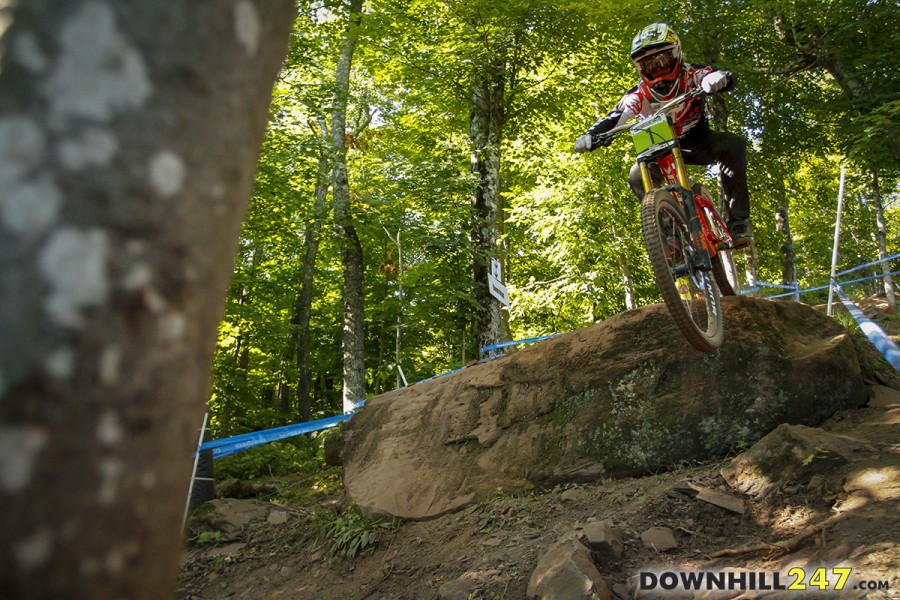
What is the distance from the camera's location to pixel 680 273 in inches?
168

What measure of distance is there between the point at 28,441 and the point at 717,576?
299 centimetres

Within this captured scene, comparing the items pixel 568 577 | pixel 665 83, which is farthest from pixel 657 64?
pixel 568 577

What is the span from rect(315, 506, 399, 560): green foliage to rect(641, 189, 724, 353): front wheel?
278 centimetres

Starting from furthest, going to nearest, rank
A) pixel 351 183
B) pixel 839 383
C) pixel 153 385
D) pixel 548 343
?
pixel 351 183 < pixel 548 343 < pixel 839 383 < pixel 153 385

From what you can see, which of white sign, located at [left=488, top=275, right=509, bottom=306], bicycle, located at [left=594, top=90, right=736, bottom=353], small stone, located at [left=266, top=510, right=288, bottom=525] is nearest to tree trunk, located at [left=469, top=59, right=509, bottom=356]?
white sign, located at [left=488, top=275, right=509, bottom=306]

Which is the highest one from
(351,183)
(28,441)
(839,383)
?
(351,183)

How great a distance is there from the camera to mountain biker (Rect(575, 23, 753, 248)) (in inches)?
178

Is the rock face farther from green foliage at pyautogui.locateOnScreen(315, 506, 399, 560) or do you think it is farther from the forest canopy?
the forest canopy

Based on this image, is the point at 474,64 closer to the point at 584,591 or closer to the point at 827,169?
the point at 584,591

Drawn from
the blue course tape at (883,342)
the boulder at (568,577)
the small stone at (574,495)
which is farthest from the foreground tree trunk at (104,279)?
the small stone at (574,495)

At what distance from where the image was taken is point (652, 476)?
4.18 metres

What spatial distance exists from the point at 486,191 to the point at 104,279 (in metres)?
9.95

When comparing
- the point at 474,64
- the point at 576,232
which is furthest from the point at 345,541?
the point at 576,232

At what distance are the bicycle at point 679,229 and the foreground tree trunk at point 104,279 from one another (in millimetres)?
3563
